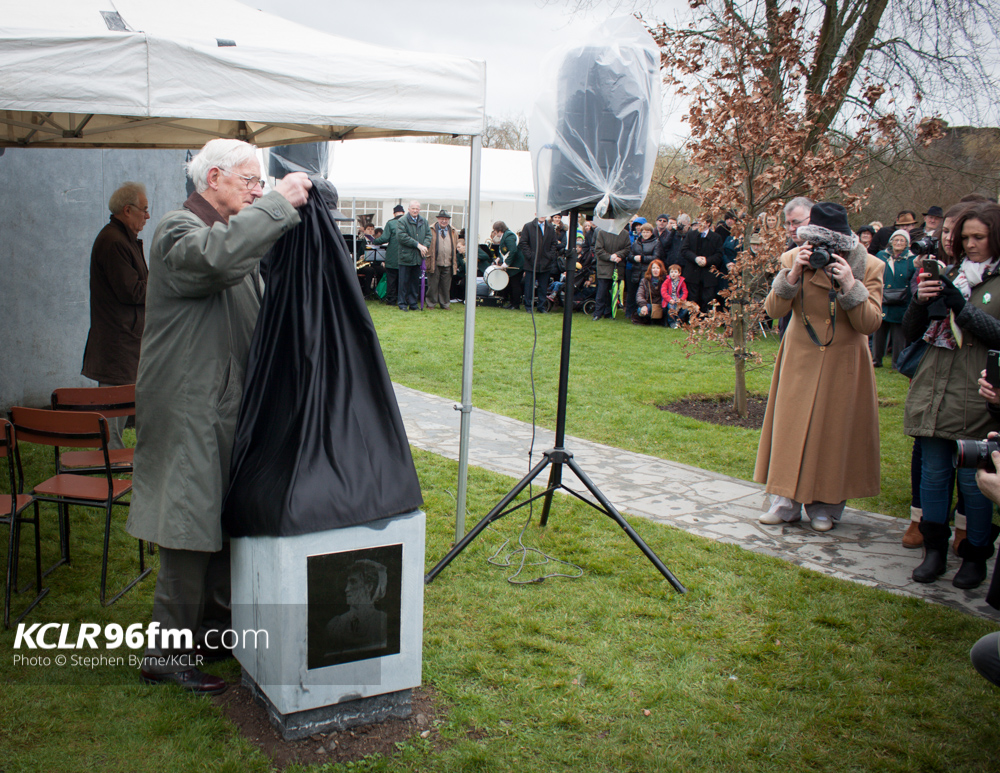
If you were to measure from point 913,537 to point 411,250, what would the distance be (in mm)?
11998

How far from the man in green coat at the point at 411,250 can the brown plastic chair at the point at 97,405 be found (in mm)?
11237

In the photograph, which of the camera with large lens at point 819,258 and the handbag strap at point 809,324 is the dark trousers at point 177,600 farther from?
the handbag strap at point 809,324

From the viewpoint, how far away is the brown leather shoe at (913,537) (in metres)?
4.71

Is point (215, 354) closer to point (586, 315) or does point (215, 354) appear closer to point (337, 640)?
point (337, 640)

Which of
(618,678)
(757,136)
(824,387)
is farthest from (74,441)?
(757,136)

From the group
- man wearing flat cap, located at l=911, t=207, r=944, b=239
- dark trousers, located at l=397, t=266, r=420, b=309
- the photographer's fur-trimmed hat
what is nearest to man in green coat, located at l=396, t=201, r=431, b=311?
dark trousers, located at l=397, t=266, r=420, b=309

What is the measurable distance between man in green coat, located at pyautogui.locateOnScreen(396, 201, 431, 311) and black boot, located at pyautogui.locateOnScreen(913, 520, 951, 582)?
12.2 metres

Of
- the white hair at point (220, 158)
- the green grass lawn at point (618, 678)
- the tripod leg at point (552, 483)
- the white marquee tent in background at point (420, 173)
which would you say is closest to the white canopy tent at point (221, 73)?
the white hair at point (220, 158)

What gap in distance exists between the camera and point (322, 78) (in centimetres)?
334

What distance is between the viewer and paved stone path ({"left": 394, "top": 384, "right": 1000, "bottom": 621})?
14.3 ft

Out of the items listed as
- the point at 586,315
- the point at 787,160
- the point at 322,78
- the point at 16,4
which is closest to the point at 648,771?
the point at 322,78

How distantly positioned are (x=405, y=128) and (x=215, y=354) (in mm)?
1453

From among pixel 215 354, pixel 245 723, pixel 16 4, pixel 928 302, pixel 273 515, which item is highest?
pixel 16 4

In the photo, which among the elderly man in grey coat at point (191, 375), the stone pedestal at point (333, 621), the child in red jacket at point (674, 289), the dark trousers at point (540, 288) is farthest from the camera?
the dark trousers at point (540, 288)
